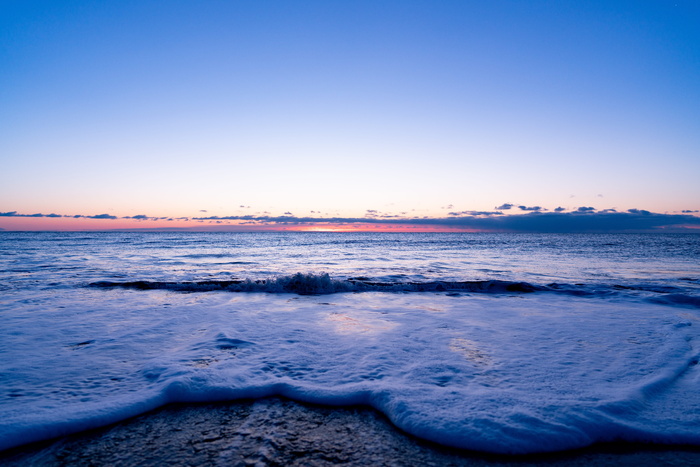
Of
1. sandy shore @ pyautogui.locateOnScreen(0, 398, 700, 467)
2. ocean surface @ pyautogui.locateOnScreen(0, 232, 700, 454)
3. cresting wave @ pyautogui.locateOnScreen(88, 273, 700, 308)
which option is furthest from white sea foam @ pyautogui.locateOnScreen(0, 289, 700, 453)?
cresting wave @ pyautogui.locateOnScreen(88, 273, 700, 308)

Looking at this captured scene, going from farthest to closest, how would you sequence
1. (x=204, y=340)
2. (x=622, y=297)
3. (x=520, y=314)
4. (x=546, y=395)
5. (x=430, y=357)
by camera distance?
1. (x=622, y=297)
2. (x=520, y=314)
3. (x=204, y=340)
4. (x=430, y=357)
5. (x=546, y=395)

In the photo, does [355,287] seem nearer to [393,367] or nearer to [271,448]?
[393,367]

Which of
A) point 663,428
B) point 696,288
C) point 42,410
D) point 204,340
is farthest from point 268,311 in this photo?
point 696,288

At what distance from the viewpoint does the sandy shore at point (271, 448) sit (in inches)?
91.0

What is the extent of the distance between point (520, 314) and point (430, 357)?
3.54 metres

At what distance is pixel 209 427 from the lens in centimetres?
273

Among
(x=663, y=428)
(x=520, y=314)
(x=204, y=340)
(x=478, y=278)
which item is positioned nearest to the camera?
(x=663, y=428)

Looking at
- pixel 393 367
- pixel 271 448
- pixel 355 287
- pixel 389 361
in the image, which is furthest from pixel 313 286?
pixel 271 448

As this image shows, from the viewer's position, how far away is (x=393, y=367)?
400cm

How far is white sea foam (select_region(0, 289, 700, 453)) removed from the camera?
2.77 metres

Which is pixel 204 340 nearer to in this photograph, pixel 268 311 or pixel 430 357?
pixel 268 311

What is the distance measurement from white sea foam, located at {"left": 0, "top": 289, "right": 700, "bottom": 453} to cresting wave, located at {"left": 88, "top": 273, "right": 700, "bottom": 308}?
2.55m

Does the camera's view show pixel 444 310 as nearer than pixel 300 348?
No

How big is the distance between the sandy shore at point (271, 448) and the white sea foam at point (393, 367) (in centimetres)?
13
